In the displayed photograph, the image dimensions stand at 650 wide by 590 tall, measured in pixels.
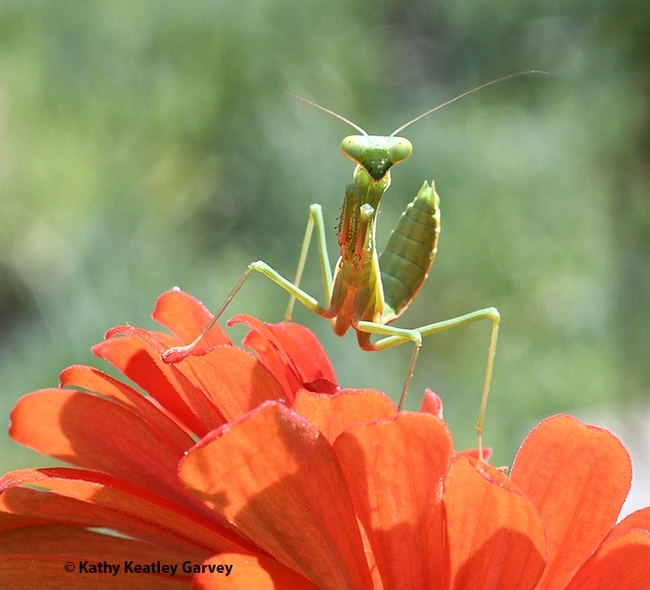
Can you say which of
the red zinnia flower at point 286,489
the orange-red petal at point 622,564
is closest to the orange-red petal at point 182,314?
the red zinnia flower at point 286,489

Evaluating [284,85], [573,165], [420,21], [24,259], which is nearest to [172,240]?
[24,259]

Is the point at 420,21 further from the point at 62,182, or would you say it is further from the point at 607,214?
the point at 62,182

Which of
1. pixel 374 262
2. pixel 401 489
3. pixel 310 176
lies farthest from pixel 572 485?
pixel 310 176

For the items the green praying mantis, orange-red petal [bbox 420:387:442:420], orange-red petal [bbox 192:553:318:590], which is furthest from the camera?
the green praying mantis

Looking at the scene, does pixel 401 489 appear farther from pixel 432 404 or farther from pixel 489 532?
pixel 432 404

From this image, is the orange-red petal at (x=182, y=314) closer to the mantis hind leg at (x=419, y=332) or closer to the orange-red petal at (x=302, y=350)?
the orange-red petal at (x=302, y=350)

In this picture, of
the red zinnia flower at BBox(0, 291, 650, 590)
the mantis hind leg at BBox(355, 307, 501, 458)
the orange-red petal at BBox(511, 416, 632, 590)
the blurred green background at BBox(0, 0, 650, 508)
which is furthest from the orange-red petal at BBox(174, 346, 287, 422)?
the blurred green background at BBox(0, 0, 650, 508)

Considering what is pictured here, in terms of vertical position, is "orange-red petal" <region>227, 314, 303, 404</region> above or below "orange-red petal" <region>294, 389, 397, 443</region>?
above

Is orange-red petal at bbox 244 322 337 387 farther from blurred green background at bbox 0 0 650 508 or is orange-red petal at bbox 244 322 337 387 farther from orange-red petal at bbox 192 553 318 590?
blurred green background at bbox 0 0 650 508
